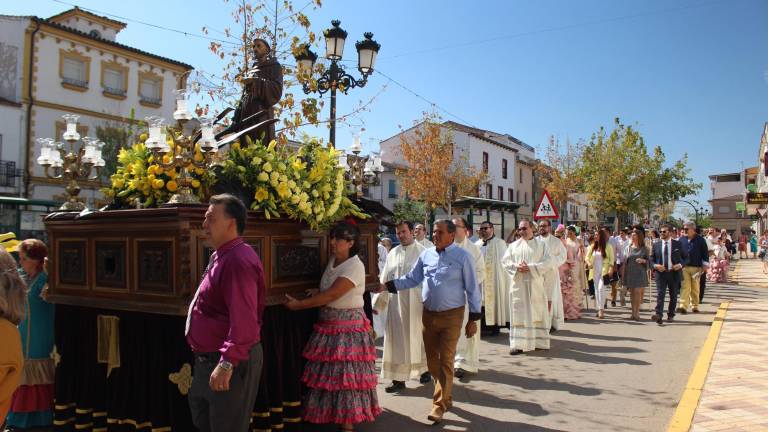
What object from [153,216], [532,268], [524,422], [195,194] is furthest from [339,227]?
[532,268]

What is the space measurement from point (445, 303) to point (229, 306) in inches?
118

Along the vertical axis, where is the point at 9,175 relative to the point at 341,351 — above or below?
above

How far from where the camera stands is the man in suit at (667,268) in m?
12.5

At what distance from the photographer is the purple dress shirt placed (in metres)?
3.47

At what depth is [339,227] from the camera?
527cm

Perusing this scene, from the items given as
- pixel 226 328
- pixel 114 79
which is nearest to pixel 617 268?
pixel 226 328

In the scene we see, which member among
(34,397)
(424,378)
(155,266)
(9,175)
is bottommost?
(424,378)

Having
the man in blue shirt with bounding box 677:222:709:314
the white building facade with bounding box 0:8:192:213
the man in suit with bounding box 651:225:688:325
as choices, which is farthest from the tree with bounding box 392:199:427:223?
the man in suit with bounding box 651:225:688:325

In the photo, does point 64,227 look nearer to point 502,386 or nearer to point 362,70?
point 502,386

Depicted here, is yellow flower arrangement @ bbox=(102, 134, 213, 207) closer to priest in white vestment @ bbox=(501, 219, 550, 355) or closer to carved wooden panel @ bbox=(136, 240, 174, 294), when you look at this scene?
carved wooden panel @ bbox=(136, 240, 174, 294)

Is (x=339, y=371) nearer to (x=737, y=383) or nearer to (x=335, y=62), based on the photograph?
(x=737, y=383)

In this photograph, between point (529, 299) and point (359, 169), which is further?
point (529, 299)

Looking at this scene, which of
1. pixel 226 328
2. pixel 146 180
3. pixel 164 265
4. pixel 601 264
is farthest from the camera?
pixel 601 264

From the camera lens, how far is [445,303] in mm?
6074
